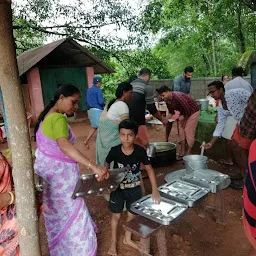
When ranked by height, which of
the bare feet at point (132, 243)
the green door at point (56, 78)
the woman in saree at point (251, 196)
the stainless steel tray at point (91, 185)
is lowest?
the bare feet at point (132, 243)

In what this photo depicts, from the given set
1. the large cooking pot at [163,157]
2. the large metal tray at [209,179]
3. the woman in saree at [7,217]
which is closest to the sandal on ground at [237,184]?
the large metal tray at [209,179]

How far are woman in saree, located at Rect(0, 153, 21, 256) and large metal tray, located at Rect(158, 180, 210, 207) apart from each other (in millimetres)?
1384

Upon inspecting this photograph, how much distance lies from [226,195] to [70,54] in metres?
8.73

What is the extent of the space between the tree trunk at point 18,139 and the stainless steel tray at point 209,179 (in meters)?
1.81

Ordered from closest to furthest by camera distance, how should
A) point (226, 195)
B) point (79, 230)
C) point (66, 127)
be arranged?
1. point (66, 127)
2. point (79, 230)
3. point (226, 195)

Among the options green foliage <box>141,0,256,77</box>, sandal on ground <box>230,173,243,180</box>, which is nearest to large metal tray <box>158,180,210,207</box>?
sandal on ground <box>230,173,243,180</box>

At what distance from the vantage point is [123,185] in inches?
104

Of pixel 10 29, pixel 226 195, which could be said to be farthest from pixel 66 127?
pixel 226 195

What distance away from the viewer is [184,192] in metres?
2.60

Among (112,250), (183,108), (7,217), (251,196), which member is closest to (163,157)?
(183,108)

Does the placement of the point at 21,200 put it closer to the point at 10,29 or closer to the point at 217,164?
the point at 10,29

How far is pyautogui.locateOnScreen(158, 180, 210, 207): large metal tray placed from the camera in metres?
2.41

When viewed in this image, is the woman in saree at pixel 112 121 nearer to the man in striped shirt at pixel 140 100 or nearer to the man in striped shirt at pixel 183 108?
the man in striped shirt at pixel 140 100

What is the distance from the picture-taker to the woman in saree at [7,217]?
1.65m
